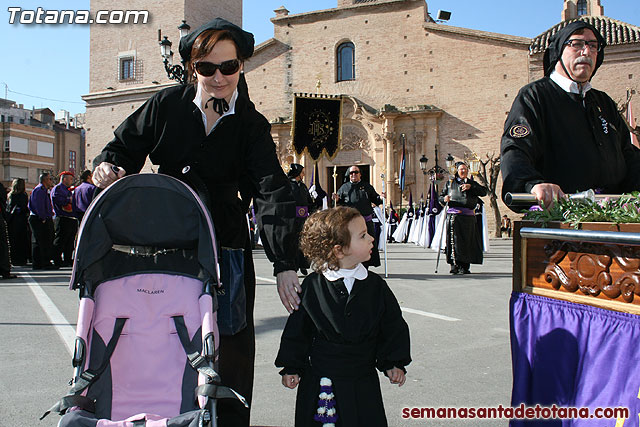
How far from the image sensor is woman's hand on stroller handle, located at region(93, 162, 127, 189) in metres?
2.79

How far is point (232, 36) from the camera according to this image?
2.89 metres

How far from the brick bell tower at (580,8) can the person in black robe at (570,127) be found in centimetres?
4828

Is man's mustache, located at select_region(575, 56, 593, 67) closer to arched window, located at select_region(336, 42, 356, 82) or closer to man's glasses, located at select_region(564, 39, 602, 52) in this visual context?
man's glasses, located at select_region(564, 39, 602, 52)

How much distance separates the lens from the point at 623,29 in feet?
108

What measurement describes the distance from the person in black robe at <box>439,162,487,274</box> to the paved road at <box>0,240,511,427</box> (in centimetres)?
165

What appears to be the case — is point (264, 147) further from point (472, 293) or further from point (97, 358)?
point (472, 293)

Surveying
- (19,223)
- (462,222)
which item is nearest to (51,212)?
(19,223)

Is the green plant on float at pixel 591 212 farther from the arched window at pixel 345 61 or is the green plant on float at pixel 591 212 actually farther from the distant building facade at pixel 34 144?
the distant building facade at pixel 34 144

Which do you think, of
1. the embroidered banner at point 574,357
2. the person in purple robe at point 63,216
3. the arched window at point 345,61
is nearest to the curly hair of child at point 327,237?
the embroidered banner at point 574,357

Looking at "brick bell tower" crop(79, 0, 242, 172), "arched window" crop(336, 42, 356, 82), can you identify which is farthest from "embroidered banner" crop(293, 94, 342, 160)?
"brick bell tower" crop(79, 0, 242, 172)

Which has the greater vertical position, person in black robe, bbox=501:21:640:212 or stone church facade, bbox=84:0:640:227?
stone church facade, bbox=84:0:640:227

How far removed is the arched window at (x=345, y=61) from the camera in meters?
38.0

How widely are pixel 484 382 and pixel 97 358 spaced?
2.98 m

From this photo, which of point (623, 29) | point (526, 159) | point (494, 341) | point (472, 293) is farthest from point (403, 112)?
point (526, 159)
